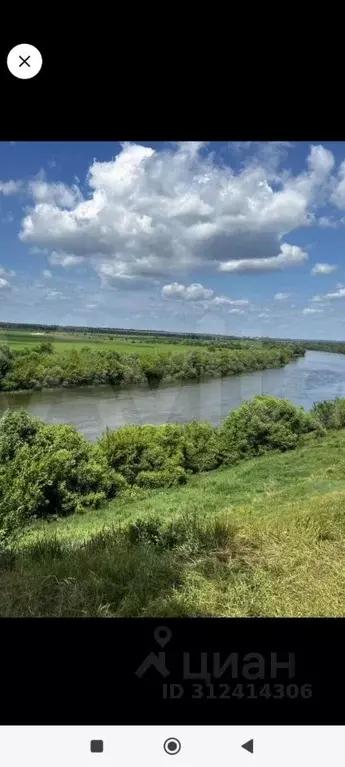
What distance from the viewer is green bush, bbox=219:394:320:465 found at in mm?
3285

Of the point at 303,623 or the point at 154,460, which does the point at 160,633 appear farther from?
the point at 154,460

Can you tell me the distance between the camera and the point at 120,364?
3.01m

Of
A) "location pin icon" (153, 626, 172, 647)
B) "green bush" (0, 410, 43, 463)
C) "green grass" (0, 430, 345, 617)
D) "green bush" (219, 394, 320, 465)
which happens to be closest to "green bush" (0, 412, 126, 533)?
"green bush" (0, 410, 43, 463)

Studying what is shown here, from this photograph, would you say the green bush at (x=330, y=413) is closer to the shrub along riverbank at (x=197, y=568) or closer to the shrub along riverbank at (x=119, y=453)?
the shrub along riverbank at (x=119, y=453)

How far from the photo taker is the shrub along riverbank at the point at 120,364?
2.40 metres

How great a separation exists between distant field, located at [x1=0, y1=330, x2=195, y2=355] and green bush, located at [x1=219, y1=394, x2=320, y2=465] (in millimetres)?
950

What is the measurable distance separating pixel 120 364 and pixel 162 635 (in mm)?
2205

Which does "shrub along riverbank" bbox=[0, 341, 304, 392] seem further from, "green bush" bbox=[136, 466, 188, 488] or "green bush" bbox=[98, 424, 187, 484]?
"green bush" bbox=[136, 466, 188, 488]

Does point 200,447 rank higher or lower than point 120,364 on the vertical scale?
lower

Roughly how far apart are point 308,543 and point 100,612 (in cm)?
81
